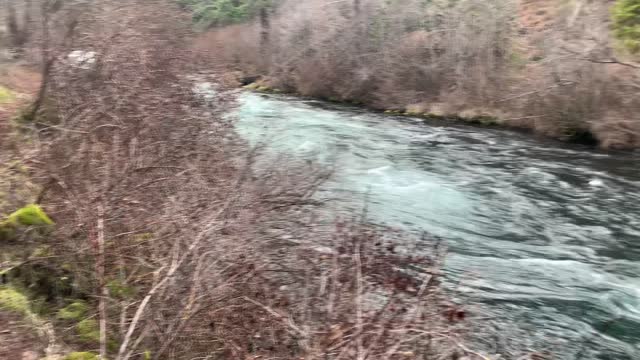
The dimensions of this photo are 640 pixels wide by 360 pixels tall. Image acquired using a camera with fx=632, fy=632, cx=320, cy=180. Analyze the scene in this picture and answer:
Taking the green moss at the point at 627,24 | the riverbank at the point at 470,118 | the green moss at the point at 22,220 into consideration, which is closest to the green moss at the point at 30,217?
the green moss at the point at 22,220

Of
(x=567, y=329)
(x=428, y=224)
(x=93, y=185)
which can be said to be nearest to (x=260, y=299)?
(x=93, y=185)

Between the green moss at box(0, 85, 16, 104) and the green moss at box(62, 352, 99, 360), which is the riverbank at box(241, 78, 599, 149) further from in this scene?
the green moss at box(62, 352, 99, 360)

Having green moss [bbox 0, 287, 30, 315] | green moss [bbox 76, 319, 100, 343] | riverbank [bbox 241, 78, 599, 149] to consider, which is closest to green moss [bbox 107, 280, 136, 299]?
green moss [bbox 76, 319, 100, 343]

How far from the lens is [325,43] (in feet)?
98.1

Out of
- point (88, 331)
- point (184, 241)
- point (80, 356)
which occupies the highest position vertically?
point (184, 241)

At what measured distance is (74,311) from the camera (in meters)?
6.56

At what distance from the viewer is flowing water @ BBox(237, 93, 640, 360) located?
802 centimetres

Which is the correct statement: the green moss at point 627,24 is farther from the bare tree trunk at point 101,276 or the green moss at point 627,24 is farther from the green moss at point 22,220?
the bare tree trunk at point 101,276

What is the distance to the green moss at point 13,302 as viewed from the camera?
583cm

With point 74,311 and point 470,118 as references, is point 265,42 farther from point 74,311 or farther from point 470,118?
point 74,311

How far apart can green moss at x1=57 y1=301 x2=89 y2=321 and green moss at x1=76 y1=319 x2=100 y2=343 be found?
309 millimetres

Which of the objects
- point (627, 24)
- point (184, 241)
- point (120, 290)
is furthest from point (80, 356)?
point (627, 24)

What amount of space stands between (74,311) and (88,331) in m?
0.63

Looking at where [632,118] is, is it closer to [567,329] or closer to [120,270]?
[567,329]
